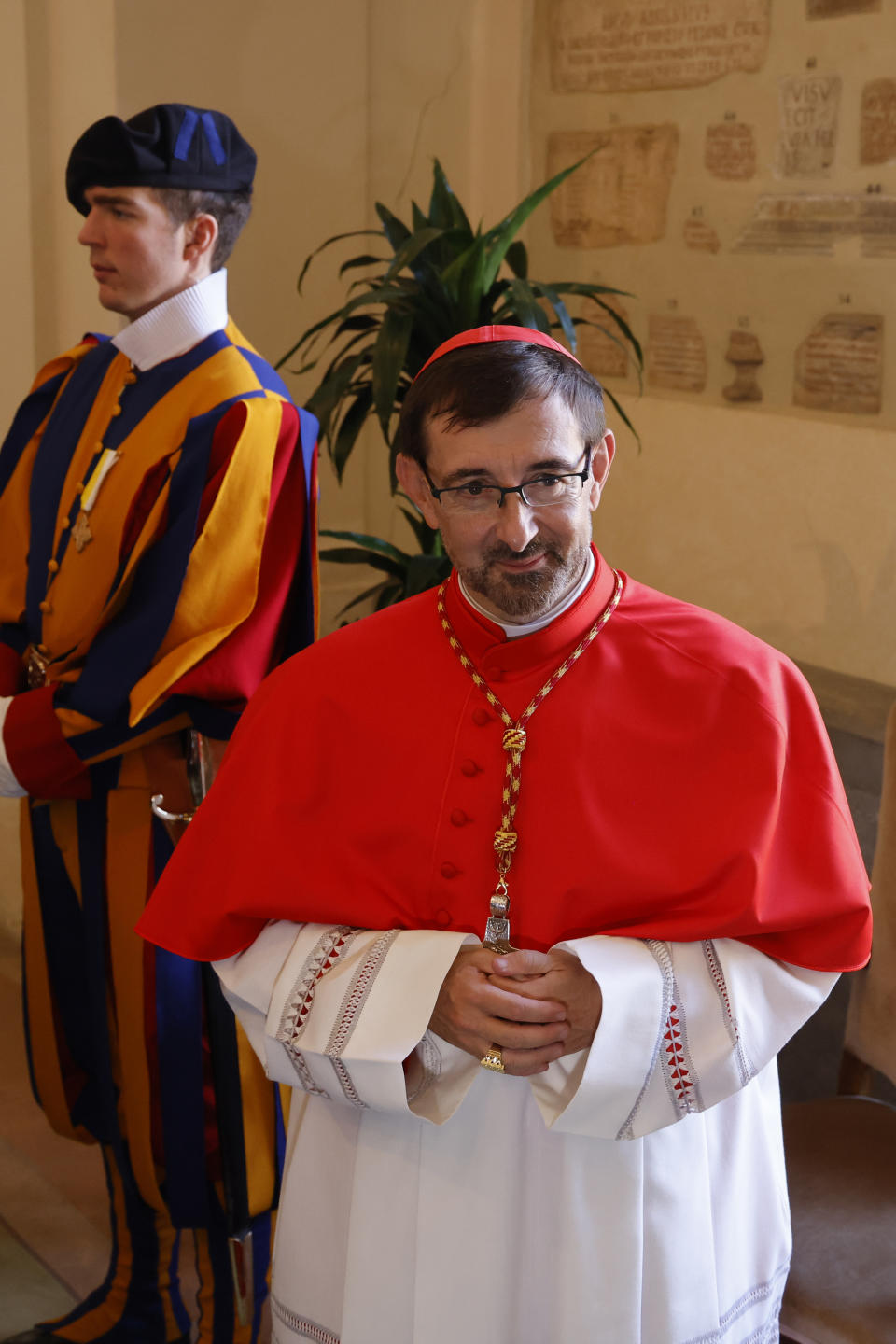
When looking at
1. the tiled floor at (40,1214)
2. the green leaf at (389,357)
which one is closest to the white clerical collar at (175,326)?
the green leaf at (389,357)

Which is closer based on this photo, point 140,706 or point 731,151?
point 140,706

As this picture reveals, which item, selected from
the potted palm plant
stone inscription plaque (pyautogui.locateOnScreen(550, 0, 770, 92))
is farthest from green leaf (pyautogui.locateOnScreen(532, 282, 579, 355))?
stone inscription plaque (pyautogui.locateOnScreen(550, 0, 770, 92))

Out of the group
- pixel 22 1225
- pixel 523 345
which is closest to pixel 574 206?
pixel 523 345

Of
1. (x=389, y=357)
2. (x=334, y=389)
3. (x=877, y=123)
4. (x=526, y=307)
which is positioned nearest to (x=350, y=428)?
(x=334, y=389)

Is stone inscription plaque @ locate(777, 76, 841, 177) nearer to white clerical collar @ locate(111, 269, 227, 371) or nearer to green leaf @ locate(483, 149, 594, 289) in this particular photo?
green leaf @ locate(483, 149, 594, 289)

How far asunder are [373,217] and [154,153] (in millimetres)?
1849

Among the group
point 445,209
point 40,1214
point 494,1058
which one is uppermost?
point 445,209

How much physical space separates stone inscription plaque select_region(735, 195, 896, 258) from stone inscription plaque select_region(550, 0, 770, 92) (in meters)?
0.32

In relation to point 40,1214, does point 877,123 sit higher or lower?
higher

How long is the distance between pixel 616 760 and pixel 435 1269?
2.01 feet

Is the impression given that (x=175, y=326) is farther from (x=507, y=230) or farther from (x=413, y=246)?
(x=507, y=230)

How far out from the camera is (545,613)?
1.63 m

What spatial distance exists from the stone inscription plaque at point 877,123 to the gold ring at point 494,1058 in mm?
2113

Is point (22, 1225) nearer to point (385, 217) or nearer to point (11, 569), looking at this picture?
point (11, 569)
